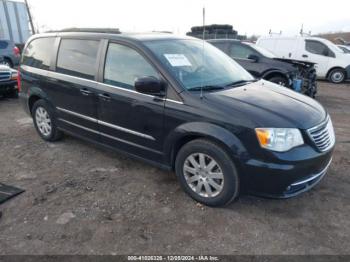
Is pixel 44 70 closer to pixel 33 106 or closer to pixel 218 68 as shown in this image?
pixel 33 106

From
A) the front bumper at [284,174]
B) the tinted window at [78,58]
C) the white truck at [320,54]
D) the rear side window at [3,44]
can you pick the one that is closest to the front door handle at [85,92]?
the tinted window at [78,58]

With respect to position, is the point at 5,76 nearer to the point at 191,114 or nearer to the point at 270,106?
the point at 191,114

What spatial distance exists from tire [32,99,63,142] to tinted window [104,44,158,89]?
4.95 feet

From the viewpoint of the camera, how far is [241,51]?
8477mm

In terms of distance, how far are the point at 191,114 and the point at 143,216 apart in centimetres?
113

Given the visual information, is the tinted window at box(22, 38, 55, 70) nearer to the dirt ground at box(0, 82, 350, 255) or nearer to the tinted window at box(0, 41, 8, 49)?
the dirt ground at box(0, 82, 350, 255)

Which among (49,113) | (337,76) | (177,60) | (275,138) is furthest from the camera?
(337,76)

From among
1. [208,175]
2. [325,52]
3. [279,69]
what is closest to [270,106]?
[208,175]

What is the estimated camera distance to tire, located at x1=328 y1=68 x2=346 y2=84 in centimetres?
1180

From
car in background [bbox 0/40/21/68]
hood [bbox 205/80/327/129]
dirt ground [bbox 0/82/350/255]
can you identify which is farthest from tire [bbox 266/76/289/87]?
car in background [bbox 0/40/21/68]

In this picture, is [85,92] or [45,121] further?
[45,121]

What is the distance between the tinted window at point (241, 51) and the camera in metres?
8.32

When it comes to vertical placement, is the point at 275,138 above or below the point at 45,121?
above

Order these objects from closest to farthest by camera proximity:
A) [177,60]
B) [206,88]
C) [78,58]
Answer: [206,88] → [177,60] → [78,58]
